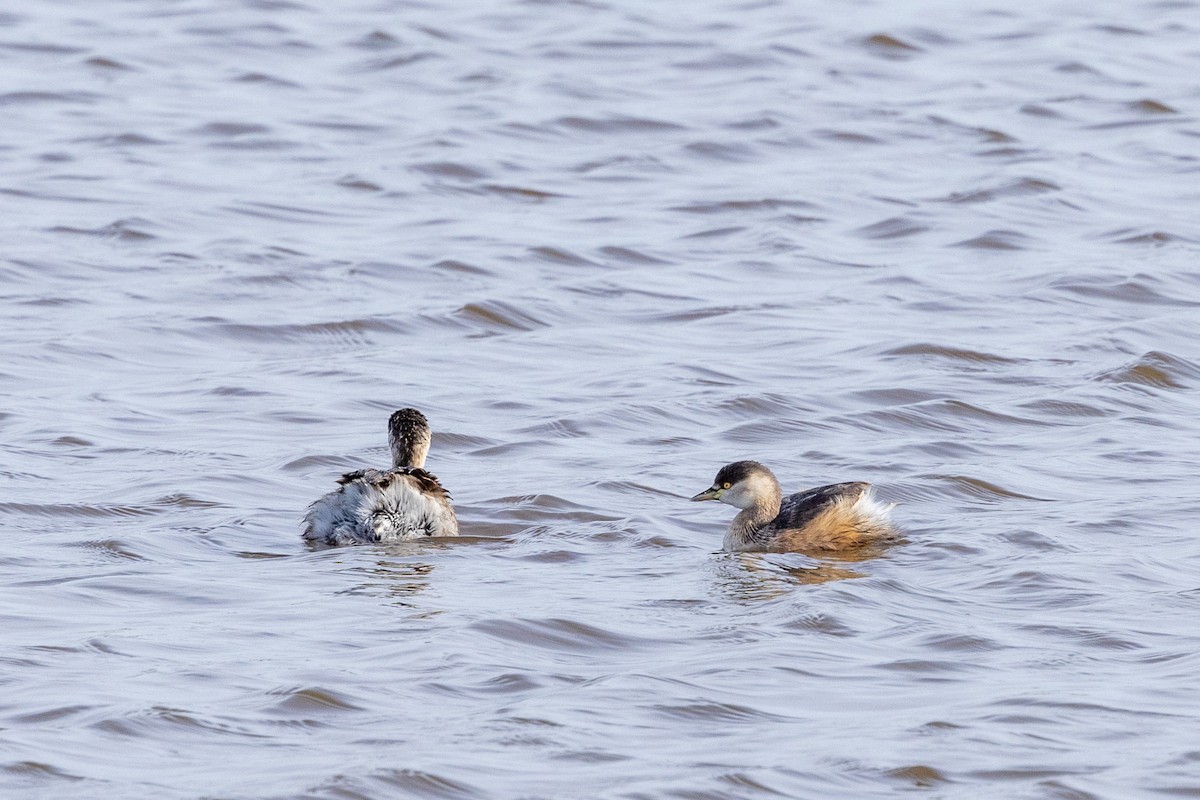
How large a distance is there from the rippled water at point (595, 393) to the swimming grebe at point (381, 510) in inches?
5.9

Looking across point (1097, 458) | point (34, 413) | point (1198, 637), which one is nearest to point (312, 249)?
point (34, 413)

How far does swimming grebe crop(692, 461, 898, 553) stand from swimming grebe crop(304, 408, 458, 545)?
3.71 ft

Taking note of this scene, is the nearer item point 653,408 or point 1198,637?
point 1198,637

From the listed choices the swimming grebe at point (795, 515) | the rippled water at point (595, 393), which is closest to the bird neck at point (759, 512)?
the swimming grebe at point (795, 515)

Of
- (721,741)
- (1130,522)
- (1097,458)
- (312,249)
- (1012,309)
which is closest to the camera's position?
(721,741)

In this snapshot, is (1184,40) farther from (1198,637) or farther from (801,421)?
(1198,637)

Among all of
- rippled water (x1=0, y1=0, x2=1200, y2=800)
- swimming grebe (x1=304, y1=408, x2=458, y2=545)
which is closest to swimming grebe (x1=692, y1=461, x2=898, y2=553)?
rippled water (x1=0, y1=0, x2=1200, y2=800)

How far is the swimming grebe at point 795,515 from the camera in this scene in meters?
8.53

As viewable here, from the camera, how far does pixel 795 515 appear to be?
8727 millimetres

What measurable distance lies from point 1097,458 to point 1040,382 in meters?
1.40

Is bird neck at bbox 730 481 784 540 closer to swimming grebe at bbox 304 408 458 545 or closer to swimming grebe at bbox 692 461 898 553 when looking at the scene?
swimming grebe at bbox 692 461 898 553

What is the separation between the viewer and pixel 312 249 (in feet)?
46.2

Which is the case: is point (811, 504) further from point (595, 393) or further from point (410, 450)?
point (595, 393)

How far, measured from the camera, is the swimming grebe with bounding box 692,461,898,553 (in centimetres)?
853
